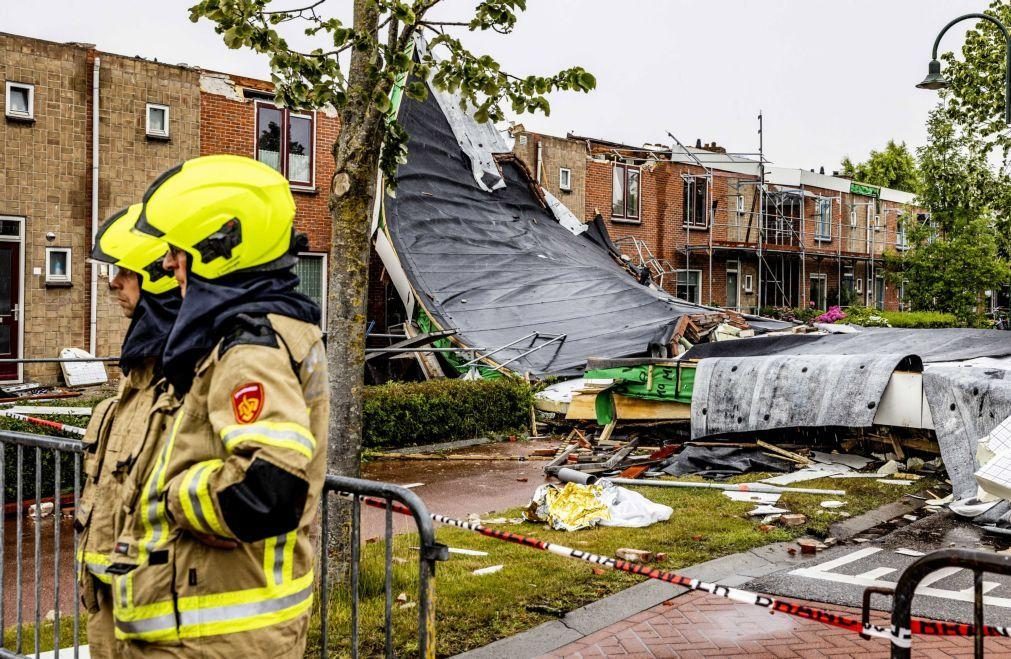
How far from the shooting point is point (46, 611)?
5.45 metres

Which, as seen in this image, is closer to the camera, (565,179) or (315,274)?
(315,274)

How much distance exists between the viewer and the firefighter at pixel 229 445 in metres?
2.13

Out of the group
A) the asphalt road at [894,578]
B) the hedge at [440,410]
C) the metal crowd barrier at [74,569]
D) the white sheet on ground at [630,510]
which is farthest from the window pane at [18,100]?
the asphalt road at [894,578]

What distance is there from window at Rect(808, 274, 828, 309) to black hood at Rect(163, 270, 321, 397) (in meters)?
37.5

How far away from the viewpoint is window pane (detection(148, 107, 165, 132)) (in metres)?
18.5

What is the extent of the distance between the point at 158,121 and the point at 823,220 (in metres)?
28.1

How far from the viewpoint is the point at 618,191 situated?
1152 inches

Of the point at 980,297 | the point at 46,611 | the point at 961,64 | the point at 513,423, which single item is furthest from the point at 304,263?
the point at 980,297

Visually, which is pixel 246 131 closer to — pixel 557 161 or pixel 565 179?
pixel 557 161

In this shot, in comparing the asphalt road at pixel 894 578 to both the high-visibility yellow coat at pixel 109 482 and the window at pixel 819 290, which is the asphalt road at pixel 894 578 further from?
the window at pixel 819 290

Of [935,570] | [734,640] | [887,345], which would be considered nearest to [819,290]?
[887,345]

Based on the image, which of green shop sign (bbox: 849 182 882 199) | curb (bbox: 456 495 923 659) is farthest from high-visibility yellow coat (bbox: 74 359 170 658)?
green shop sign (bbox: 849 182 882 199)

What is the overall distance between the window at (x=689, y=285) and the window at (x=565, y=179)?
5.76 meters

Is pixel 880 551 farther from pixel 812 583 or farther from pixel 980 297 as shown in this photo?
pixel 980 297
